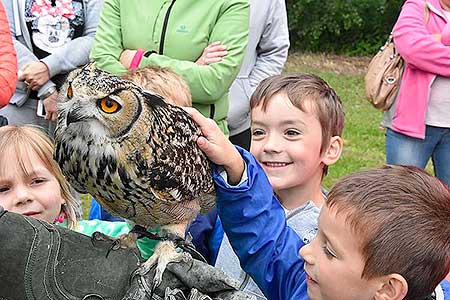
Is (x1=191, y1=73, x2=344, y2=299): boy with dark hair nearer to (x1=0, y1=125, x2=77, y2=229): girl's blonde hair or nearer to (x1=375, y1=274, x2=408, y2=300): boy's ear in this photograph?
(x1=0, y1=125, x2=77, y2=229): girl's blonde hair

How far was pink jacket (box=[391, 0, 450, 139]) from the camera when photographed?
3.76 meters

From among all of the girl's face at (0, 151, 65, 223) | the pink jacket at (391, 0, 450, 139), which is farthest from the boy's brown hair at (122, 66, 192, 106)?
the pink jacket at (391, 0, 450, 139)

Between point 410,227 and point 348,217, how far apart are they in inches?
4.9

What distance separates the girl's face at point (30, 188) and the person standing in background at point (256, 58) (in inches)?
56.5

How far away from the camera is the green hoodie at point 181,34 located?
314 cm

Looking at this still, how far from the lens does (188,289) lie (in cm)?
162

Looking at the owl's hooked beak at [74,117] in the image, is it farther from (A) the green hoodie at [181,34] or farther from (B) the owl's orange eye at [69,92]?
(A) the green hoodie at [181,34]

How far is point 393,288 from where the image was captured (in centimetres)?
160

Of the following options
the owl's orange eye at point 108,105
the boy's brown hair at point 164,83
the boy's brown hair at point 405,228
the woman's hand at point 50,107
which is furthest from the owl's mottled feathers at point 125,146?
the woman's hand at point 50,107

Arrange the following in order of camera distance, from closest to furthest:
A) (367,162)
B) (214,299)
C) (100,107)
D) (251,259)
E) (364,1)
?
Answer: (214,299) < (100,107) < (251,259) < (367,162) < (364,1)

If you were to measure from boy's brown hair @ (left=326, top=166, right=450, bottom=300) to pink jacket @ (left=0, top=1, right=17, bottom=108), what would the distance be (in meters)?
1.69

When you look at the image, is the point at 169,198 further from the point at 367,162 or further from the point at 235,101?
the point at 367,162

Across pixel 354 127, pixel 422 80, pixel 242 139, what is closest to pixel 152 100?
pixel 242 139

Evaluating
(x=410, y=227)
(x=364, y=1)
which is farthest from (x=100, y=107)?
(x=364, y=1)
